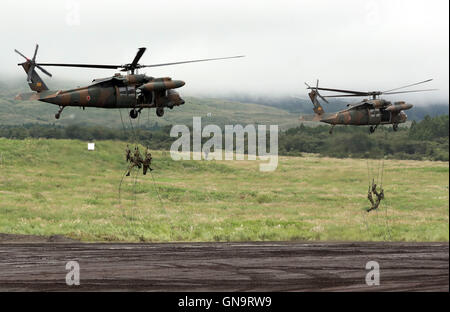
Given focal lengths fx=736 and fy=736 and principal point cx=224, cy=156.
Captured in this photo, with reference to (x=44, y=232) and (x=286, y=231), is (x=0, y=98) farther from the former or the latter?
(x=286, y=231)

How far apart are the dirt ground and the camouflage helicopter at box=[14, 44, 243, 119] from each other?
10.7m

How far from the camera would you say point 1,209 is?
83562mm

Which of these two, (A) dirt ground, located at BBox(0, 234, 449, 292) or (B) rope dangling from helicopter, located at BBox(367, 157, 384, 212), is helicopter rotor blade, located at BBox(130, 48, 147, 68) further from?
(B) rope dangling from helicopter, located at BBox(367, 157, 384, 212)

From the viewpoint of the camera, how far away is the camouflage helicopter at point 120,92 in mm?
48125

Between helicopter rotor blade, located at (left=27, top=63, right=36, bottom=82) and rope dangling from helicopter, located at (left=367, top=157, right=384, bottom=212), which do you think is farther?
rope dangling from helicopter, located at (left=367, top=157, right=384, bottom=212)

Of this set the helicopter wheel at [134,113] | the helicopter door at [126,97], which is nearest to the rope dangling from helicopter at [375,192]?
the helicopter wheel at [134,113]

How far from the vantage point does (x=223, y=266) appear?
48781 millimetres

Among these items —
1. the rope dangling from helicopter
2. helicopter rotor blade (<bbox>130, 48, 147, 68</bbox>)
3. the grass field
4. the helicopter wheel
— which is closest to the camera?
helicopter rotor blade (<bbox>130, 48, 147, 68</bbox>)

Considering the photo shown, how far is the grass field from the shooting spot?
7312 centimetres

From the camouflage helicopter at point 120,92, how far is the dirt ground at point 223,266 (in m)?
10.7

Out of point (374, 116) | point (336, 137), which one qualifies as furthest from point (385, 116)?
point (336, 137)

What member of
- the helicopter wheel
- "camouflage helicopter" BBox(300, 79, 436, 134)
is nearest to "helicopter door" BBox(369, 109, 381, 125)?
"camouflage helicopter" BBox(300, 79, 436, 134)
